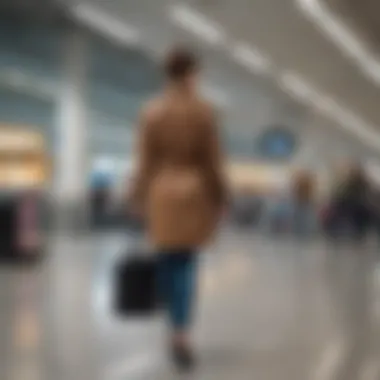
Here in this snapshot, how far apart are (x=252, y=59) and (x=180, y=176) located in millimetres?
986

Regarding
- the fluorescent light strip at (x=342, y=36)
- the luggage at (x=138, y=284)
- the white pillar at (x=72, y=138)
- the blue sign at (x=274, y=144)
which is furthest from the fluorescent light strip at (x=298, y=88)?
the white pillar at (x=72, y=138)

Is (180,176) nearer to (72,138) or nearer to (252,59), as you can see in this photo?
(252,59)

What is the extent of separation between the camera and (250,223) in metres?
11.3

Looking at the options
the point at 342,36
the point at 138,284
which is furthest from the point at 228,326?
the point at 342,36

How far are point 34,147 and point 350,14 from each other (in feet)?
22.1

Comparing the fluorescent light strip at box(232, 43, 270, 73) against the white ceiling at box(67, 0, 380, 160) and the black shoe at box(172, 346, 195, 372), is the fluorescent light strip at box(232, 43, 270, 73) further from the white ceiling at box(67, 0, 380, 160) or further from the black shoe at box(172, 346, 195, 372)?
the black shoe at box(172, 346, 195, 372)

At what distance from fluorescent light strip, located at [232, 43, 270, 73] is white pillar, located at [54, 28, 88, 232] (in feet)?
42.4

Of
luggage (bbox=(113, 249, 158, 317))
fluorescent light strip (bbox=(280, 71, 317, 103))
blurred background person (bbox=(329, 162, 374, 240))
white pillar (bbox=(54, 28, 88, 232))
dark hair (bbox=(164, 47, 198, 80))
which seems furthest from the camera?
white pillar (bbox=(54, 28, 88, 232))

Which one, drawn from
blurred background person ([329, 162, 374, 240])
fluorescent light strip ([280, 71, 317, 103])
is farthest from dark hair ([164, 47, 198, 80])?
fluorescent light strip ([280, 71, 317, 103])

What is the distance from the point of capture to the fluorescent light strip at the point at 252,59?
221 cm

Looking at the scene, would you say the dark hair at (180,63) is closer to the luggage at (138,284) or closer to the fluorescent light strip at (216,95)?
the luggage at (138,284)

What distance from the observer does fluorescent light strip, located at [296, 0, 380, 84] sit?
1.42 meters

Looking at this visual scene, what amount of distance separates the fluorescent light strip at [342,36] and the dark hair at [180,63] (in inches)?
76.6

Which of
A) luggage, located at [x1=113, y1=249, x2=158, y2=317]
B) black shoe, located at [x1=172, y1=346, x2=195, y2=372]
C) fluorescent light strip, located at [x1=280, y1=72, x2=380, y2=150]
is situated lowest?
black shoe, located at [x1=172, y1=346, x2=195, y2=372]
